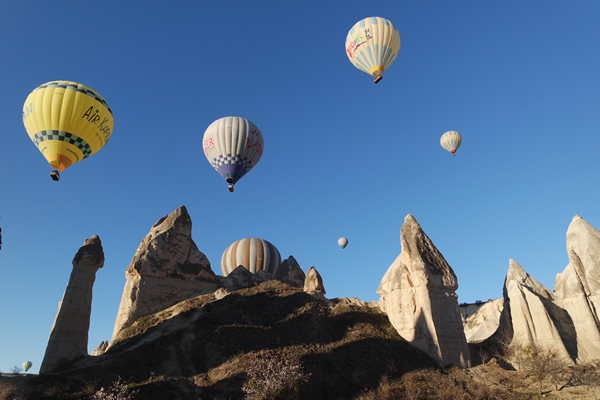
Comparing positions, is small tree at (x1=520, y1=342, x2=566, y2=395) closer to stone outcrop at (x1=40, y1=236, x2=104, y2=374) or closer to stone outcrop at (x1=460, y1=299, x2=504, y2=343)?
stone outcrop at (x1=460, y1=299, x2=504, y2=343)

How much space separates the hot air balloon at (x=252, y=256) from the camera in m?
46.2

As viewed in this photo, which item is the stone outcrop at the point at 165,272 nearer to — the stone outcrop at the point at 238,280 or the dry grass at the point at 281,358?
the stone outcrop at the point at 238,280

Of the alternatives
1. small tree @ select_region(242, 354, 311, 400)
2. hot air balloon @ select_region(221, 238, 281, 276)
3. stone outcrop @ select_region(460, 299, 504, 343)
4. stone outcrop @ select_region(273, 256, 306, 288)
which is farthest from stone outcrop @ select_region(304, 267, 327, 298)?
stone outcrop @ select_region(460, 299, 504, 343)

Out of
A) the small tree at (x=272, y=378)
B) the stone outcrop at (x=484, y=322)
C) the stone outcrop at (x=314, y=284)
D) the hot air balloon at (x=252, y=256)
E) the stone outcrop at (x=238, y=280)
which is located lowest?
the small tree at (x=272, y=378)

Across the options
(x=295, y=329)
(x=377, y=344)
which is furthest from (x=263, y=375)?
(x=377, y=344)

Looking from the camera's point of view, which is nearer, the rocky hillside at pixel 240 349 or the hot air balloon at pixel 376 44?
the rocky hillside at pixel 240 349

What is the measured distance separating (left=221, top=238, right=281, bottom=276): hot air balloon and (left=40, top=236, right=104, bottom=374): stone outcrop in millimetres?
21735

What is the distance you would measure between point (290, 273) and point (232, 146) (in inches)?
718

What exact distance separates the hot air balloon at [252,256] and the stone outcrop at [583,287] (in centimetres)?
2699

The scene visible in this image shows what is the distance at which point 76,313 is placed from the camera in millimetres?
23766

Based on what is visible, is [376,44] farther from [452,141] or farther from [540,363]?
[540,363]

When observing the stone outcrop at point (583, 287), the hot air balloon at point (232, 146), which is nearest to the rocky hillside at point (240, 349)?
the hot air balloon at point (232, 146)

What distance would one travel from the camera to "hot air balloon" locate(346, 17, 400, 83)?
31.8 meters

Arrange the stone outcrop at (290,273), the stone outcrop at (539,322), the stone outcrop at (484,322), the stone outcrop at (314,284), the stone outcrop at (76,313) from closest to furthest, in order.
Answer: the stone outcrop at (76,313) < the stone outcrop at (539,322) < the stone outcrop at (314,284) < the stone outcrop at (484,322) < the stone outcrop at (290,273)
